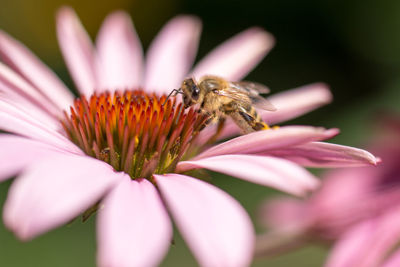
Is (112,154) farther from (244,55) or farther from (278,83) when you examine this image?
(278,83)

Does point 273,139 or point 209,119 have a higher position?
point 273,139

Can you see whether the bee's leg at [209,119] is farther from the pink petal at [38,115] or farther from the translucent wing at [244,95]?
the pink petal at [38,115]

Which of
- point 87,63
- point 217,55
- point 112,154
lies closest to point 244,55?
point 217,55

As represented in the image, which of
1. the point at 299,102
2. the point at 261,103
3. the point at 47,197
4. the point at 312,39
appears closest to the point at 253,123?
the point at 261,103

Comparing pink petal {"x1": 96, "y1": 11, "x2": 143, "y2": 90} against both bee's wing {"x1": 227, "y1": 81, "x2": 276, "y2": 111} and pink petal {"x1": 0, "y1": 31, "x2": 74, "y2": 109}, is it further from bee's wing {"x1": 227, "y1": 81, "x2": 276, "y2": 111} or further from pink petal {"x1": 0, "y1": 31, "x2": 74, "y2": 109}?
bee's wing {"x1": 227, "y1": 81, "x2": 276, "y2": 111}

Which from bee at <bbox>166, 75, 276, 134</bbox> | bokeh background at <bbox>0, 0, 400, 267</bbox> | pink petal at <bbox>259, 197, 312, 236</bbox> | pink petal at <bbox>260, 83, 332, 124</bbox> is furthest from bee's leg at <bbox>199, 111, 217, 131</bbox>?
bokeh background at <bbox>0, 0, 400, 267</bbox>

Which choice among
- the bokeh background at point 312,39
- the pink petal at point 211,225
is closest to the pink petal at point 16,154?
→ the pink petal at point 211,225

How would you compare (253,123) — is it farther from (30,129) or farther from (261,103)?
(30,129)
